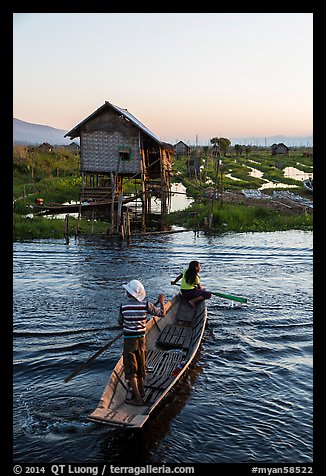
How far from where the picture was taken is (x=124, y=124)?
23094mm

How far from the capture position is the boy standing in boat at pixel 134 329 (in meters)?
6.37

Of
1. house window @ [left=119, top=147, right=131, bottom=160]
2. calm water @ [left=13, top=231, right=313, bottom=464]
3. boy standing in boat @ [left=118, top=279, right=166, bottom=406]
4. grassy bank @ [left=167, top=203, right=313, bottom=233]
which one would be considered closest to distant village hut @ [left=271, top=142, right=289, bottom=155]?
grassy bank @ [left=167, top=203, right=313, bottom=233]

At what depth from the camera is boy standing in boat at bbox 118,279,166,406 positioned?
20.9ft

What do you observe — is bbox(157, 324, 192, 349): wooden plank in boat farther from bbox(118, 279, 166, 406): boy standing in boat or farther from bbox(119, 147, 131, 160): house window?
bbox(119, 147, 131, 160): house window

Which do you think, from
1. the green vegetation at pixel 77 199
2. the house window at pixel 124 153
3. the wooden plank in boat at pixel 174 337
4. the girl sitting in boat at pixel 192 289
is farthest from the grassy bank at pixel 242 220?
the wooden plank in boat at pixel 174 337

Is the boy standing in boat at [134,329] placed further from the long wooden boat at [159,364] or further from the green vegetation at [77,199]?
the green vegetation at [77,199]

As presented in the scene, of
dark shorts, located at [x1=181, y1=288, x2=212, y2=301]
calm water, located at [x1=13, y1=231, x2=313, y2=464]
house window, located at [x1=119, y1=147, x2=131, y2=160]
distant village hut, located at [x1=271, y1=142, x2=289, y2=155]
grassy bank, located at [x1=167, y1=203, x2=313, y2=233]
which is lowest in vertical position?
calm water, located at [x1=13, y1=231, x2=313, y2=464]

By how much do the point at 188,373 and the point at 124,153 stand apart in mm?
16932

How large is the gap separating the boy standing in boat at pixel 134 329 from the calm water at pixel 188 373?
627 mm

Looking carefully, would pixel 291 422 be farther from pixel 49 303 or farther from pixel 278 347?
pixel 49 303

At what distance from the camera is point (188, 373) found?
27.0ft

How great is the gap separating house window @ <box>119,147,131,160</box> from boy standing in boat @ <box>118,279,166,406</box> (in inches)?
691

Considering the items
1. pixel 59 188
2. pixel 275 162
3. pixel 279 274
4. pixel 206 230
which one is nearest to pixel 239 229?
pixel 206 230

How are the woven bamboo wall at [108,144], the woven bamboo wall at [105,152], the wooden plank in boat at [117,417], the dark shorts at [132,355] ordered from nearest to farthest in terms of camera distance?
the wooden plank in boat at [117,417]
the dark shorts at [132,355]
the woven bamboo wall at [108,144]
the woven bamboo wall at [105,152]
